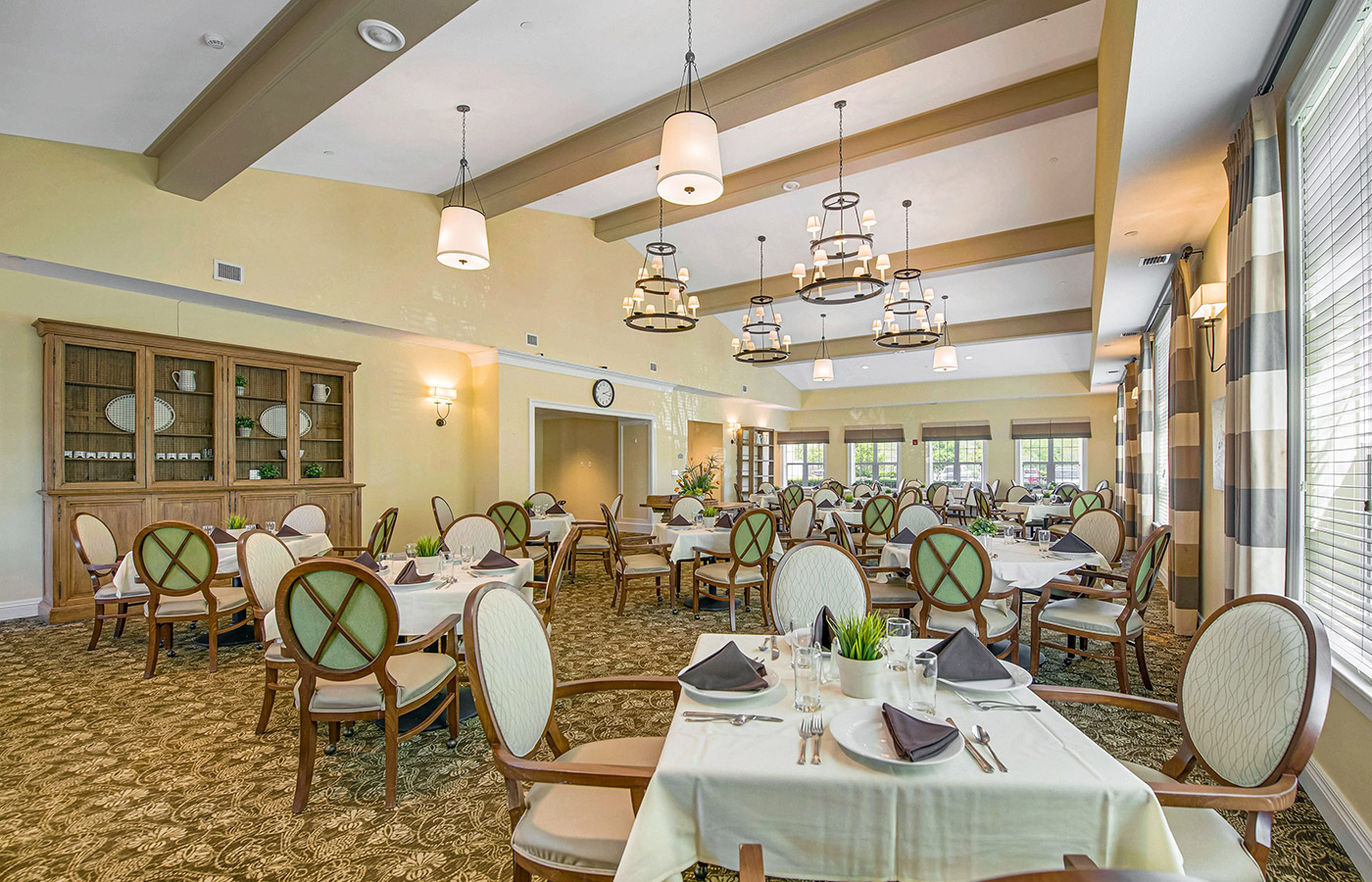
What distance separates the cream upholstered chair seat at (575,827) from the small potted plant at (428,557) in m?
1.97

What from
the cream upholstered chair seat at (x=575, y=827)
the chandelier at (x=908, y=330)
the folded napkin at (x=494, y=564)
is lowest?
the cream upholstered chair seat at (x=575, y=827)

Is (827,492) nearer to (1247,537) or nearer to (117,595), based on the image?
(1247,537)

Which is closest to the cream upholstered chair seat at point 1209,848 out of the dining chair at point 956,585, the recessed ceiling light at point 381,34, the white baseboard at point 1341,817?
the white baseboard at point 1341,817

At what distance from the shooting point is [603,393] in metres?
10.2

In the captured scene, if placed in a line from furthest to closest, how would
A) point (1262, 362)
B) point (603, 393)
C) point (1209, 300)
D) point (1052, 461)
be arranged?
point (1052, 461) → point (603, 393) → point (1209, 300) → point (1262, 362)

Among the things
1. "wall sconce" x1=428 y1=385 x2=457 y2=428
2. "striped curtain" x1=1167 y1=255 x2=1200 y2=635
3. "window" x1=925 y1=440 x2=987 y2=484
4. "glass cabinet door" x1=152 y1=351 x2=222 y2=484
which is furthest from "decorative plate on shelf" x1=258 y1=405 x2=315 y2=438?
"window" x1=925 y1=440 x2=987 y2=484

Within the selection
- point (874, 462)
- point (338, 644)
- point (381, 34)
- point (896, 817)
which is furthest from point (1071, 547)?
point (874, 462)

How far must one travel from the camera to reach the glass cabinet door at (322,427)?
693 centimetres

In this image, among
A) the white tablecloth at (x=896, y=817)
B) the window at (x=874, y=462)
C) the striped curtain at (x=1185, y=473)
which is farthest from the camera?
the window at (x=874, y=462)

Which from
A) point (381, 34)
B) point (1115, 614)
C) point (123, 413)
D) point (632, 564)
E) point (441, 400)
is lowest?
point (632, 564)

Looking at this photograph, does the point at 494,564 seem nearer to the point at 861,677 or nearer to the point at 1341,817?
the point at 861,677

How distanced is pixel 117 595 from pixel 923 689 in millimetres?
5389

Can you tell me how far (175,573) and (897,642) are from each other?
447 cm

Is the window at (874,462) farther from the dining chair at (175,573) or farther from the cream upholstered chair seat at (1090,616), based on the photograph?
the dining chair at (175,573)
